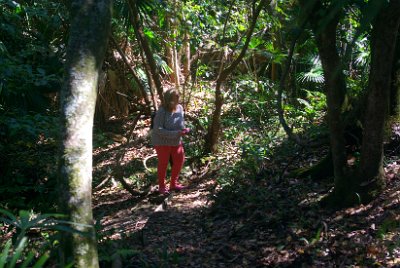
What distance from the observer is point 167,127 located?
6.94 meters

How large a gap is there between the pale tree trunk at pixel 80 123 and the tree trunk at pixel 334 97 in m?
2.20

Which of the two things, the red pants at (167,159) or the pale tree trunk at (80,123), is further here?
the red pants at (167,159)

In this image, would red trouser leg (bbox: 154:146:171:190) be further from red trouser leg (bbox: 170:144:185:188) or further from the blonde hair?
the blonde hair

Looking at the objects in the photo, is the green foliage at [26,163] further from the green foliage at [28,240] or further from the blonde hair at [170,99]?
the blonde hair at [170,99]

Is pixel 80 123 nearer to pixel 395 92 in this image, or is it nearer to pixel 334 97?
pixel 334 97

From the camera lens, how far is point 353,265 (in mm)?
4141

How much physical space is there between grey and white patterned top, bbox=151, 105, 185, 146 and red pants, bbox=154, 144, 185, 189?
0.10 metres

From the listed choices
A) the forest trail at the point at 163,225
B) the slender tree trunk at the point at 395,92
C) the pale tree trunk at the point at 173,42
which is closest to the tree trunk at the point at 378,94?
the slender tree trunk at the point at 395,92

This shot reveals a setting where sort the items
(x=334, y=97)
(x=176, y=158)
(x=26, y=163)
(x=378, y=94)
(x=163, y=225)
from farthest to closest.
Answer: (x=26, y=163) → (x=176, y=158) → (x=163, y=225) → (x=334, y=97) → (x=378, y=94)

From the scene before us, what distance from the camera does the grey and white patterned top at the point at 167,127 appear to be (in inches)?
271

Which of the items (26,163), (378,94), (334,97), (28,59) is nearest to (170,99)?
(28,59)

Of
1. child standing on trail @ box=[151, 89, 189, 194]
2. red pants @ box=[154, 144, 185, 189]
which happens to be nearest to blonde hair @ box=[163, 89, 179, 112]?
child standing on trail @ box=[151, 89, 189, 194]

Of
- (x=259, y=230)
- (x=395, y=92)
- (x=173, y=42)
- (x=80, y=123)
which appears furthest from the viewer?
(x=173, y=42)

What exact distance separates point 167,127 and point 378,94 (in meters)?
3.26
